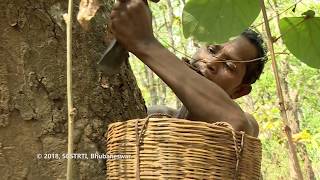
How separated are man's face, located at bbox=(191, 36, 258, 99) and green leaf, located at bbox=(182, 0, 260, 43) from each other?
497mm

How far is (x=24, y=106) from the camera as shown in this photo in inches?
45.2

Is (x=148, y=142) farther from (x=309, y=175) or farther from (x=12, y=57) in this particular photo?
(x=309, y=175)

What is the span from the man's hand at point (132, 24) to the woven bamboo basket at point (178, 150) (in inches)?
6.3

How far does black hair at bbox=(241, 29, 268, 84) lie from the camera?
1.58m

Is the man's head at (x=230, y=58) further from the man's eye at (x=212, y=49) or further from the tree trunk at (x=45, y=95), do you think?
the tree trunk at (x=45, y=95)

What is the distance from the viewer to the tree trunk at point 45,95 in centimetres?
112

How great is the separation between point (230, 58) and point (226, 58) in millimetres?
12

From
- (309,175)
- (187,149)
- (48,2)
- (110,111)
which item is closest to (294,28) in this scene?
(187,149)

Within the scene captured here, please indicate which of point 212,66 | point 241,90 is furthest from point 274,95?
point 212,66

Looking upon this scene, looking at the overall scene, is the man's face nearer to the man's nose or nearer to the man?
the man's nose

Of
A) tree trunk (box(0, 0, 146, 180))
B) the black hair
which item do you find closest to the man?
tree trunk (box(0, 0, 146, 180))

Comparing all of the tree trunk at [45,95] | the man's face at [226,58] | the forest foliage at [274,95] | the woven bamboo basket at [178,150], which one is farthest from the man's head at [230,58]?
the forest foliage at [274,95]

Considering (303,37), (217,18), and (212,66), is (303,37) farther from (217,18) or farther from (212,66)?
(212,66)

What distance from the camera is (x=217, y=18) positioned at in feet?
3.00
